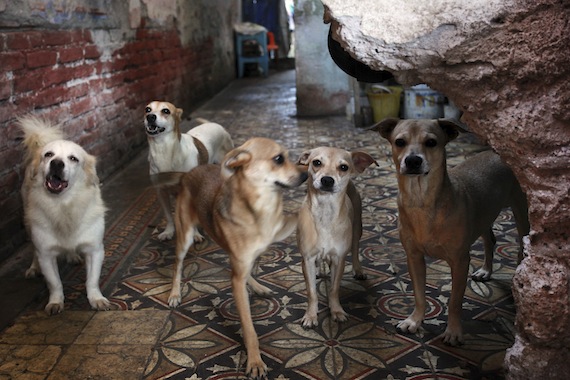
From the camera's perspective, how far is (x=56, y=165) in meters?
3.30

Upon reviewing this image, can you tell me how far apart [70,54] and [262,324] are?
3.64m

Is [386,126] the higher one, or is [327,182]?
[386,126]

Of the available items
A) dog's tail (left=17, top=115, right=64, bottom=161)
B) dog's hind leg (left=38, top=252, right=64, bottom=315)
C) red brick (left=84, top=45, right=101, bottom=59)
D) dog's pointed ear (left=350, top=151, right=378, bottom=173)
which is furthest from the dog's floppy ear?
red brick (left=84, top=45, right=101, bottom=59)

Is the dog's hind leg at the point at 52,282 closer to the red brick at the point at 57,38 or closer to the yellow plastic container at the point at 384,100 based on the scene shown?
the red brick at the point at 57,38

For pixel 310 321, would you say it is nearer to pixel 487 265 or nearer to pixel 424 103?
pixel 487 265

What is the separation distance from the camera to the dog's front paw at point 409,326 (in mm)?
2971

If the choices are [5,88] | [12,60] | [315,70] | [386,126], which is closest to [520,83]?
[386,126]

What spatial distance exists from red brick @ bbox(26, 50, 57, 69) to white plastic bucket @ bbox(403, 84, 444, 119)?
16.6 feet

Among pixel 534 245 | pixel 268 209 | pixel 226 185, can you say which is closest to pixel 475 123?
pixel 534 245

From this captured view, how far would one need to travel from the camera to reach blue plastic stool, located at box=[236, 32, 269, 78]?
16.5 metres

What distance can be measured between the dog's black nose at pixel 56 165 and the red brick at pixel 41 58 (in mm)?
1659

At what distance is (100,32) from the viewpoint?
625 centimetres

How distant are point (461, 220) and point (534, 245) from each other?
0.58 meters

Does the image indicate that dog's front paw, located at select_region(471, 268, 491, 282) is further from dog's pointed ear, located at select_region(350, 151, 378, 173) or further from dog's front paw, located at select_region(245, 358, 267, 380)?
dog's front paw, located at select_region(245, 358, 267, 380)
